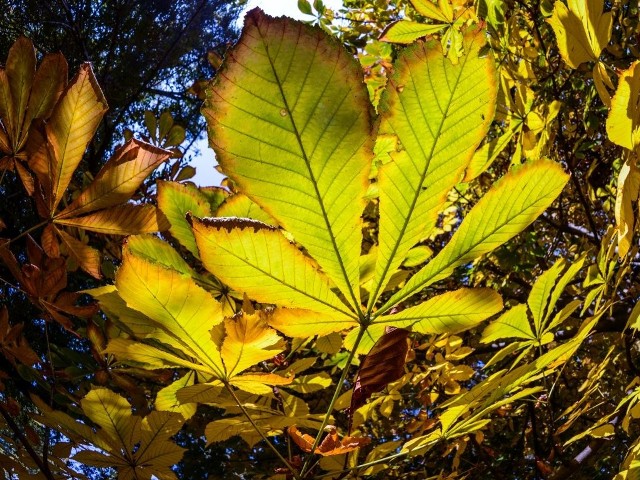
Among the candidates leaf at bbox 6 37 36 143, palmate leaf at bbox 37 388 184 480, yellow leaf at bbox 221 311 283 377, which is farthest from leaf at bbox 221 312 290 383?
leaf at bbox 6 37 36 143

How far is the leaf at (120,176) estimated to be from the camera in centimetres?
63

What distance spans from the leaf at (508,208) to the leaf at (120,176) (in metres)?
0.38

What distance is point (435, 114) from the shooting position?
34cm

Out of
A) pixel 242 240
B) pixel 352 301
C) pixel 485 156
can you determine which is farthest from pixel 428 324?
pixel 485 156

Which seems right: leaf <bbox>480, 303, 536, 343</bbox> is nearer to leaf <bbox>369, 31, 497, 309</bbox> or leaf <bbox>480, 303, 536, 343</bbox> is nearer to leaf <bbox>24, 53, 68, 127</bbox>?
leaf <bbox>369, 31, 497, 309</bbox>

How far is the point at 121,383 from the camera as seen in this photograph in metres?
1.19

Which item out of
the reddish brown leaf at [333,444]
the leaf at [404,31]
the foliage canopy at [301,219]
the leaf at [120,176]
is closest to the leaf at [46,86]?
the foliage canopy at [301,219]

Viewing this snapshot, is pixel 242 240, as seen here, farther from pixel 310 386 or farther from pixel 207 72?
pixel 207 72

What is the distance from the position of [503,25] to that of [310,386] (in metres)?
1.16

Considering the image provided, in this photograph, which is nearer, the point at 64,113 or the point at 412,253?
the point at 64,113

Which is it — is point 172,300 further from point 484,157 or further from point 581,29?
point 484,157

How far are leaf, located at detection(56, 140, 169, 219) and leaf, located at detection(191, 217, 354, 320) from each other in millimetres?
295

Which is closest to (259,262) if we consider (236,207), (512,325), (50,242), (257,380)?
(257,380)

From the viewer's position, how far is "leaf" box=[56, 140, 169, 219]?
631mm
